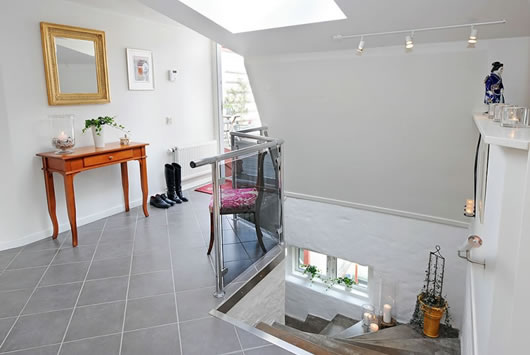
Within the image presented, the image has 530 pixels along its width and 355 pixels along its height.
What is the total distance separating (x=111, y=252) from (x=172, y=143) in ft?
7.33

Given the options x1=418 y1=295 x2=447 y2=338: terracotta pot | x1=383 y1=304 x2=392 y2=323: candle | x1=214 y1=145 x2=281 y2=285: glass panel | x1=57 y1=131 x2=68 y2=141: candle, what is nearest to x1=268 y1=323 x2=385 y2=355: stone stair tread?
x1=214 y1=145 x2=281 y2=285: glass panel

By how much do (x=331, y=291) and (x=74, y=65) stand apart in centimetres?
478

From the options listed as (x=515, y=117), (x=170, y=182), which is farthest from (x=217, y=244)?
(x=170, y=182)

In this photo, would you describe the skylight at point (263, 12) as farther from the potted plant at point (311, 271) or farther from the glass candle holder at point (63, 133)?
the potted plant at point (311, 271)

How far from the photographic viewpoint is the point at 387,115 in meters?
3.65

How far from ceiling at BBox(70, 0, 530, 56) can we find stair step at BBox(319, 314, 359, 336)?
155 inches

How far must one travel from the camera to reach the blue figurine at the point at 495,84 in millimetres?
2762

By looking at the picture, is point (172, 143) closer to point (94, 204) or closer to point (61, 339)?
point (94, 204)

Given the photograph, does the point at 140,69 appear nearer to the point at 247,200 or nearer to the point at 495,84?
the point at 247,200

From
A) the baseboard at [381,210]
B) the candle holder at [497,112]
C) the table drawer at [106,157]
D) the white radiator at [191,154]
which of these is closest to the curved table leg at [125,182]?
the table drawer at [106,157]

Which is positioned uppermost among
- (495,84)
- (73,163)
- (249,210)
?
(495,84)

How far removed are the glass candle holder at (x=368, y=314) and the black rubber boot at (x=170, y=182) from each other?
302 cm

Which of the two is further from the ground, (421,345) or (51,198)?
(51,198)

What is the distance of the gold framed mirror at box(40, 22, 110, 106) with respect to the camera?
3.66 m
